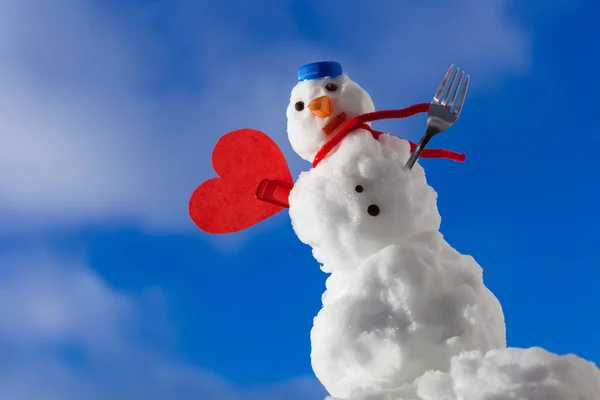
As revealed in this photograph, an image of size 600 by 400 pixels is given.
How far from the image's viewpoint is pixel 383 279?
107 centimetres

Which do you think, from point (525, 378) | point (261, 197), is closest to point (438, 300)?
point (525, 378)

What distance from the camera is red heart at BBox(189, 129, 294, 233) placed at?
1.33 m

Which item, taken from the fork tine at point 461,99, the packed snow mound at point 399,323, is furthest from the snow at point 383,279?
the fork tine at point 461,99

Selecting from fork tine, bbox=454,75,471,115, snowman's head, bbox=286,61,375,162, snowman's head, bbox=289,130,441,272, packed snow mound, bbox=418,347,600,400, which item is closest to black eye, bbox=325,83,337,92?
snowman's head, bbox=286,61,375,162

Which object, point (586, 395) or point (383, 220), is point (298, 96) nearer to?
point (383, 220)

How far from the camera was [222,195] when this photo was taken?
134cm

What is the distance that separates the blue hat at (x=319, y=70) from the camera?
4.09 ft

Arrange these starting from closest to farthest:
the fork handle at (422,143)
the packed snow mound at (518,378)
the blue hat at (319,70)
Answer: the packed snow mound at (518,378)
the fork handle at (422,143)
the blue hat at (319,70)

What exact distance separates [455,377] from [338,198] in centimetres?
36

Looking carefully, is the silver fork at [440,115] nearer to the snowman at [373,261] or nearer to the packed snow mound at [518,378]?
the snowman at [373,261]

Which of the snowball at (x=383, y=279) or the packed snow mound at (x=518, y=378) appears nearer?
the packed snow mound at (x=518, y=378)

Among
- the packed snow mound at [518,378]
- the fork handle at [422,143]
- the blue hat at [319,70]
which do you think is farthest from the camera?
the blue hat at [319,70]

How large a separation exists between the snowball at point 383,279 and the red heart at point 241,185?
0.12 m

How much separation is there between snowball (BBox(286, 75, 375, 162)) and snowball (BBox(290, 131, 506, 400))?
6 cm
